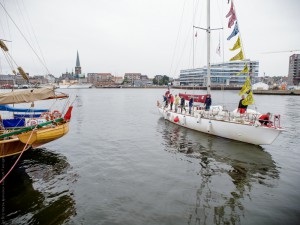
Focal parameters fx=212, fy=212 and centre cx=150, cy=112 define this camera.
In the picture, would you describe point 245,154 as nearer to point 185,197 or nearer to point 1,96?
point 185,197

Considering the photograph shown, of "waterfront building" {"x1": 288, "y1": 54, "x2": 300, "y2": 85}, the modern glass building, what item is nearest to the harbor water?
the modern glass building

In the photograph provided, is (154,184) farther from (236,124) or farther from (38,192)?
(236,124)

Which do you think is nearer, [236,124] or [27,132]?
[27,132]

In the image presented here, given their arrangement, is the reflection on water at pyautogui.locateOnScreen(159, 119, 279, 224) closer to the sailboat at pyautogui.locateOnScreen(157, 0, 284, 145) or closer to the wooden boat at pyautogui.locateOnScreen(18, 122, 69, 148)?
the sailboat at pyautogui.locateOnScreen(157, 0, 284, 145)

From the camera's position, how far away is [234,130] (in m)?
17.5

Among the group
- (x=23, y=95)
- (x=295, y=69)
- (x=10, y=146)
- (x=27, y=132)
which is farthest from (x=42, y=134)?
(x=295, y=69)

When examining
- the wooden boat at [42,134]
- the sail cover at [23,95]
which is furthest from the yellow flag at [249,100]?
the sail cover at [23,95]

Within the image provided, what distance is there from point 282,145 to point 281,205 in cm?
1066

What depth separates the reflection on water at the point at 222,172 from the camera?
8172mm

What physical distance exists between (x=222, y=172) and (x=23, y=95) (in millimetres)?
12698

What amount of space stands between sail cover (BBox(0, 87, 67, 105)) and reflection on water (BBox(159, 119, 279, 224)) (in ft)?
31.1

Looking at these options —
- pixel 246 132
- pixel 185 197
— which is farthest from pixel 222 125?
pixel 185 197

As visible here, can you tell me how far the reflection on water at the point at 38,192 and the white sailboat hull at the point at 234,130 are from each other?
1280 centimetres

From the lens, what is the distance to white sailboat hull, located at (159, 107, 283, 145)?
1559 cm
